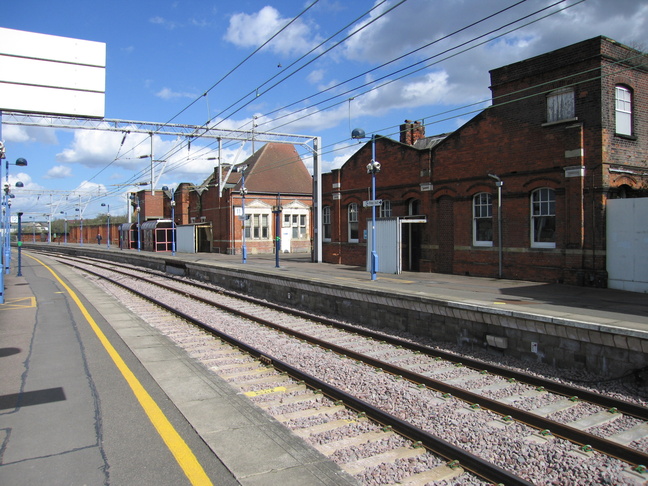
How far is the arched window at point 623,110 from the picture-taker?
15.4 meters

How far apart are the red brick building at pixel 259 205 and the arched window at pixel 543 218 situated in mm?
26472

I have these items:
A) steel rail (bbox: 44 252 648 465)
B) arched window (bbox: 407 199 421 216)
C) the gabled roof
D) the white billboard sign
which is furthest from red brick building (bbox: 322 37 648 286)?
the gabled roof

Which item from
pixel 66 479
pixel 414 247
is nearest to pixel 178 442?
pixel 66 479

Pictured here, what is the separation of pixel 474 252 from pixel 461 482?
15.4 meters

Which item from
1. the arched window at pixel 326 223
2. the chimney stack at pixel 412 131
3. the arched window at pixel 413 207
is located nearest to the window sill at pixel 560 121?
the arched window at pixel 413 207

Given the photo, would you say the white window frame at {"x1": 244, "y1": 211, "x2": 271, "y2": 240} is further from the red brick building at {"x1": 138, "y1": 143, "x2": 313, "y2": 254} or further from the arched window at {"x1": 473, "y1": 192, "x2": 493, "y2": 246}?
the arched window at {"x1": 473, "y1": 192, "x2": 493, "y2": 246}

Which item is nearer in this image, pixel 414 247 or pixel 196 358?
pixel 196 358

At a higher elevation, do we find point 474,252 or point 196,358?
point 474,252

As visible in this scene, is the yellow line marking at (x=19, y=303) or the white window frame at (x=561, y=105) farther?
the white window frame at (x=561, y=105)

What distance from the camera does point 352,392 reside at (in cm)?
725

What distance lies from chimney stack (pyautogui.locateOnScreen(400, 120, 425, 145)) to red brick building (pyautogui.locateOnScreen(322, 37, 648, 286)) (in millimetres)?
2694

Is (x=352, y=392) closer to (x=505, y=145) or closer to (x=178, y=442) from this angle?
(x=178, y=442)

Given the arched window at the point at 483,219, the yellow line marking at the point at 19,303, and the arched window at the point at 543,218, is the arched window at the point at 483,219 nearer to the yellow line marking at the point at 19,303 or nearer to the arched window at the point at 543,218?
the arched window at the point at 543,218

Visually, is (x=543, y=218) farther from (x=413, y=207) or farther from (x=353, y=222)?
(x=353, y=222)
